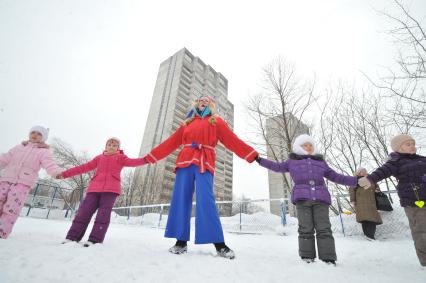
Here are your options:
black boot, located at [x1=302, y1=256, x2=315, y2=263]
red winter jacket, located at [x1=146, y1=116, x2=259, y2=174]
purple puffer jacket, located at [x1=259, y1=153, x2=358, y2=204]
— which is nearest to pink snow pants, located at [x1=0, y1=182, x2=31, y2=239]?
red winter jacket, located at [x1=146, y1=116, x2=259, y2=174]

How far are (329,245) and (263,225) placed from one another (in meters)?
5.75

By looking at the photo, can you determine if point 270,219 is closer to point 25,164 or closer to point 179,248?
point 179,248

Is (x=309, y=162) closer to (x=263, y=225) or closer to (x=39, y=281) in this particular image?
(x=39, y=281)

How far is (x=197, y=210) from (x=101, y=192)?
55.0 inches

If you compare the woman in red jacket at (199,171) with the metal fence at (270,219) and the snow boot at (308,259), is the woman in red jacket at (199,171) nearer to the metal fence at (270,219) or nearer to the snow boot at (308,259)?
the snow boot at (308,259)

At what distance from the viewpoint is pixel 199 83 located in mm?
65688

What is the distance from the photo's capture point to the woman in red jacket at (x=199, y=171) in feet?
7.12

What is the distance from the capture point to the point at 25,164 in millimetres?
2809

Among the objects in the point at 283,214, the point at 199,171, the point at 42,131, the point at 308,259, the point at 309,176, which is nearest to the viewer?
the point at 308,259

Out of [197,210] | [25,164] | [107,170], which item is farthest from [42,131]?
[197,210]

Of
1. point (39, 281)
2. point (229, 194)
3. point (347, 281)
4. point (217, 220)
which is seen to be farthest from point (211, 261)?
point (229, 194)

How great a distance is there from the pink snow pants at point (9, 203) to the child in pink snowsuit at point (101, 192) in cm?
47

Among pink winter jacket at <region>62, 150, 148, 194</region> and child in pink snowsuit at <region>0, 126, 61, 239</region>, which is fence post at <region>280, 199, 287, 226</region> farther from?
child in pink snowsuit at <region>0, 126, 61, 239</region>

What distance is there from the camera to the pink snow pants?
2.44m
